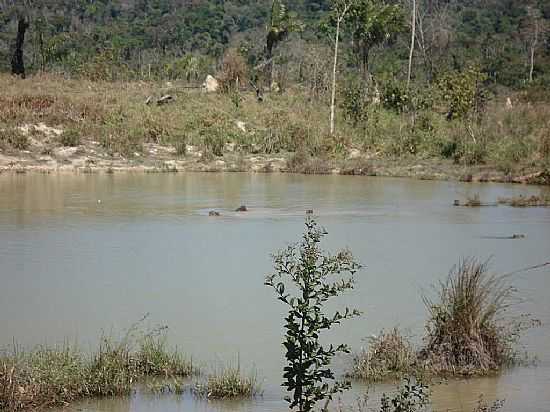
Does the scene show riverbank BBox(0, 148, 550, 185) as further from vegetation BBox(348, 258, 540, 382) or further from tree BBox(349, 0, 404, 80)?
vegetation BBox(348, 258, 540, 382)

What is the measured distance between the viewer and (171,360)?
17.6 ft

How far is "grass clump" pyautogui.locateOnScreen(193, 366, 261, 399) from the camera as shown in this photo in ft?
16.3

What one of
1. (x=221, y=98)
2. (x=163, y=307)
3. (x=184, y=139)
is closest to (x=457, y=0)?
(x=221, y=98)

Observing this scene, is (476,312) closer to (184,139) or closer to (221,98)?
(184,139)

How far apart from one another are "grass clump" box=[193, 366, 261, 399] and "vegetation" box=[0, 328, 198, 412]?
30 cm

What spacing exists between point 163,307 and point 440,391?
261 centimetres

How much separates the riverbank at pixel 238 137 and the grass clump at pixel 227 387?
13492 mm

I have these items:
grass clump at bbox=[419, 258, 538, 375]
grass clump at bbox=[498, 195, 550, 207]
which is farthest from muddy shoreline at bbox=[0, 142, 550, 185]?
grass clump at bbox=[419, 258, 538, 375]

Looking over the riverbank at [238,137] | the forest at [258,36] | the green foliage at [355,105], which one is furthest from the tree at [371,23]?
the riverbank at [238,137]

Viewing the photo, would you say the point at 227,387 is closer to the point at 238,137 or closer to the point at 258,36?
the point at 238,137

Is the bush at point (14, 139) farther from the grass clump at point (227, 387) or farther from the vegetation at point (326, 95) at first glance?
the grass clump at point (227, 387)

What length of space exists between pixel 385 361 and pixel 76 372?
5.67 ft

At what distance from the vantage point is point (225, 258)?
9.44 metres

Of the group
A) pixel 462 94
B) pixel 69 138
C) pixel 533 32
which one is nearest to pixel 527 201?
pixel 69 138
